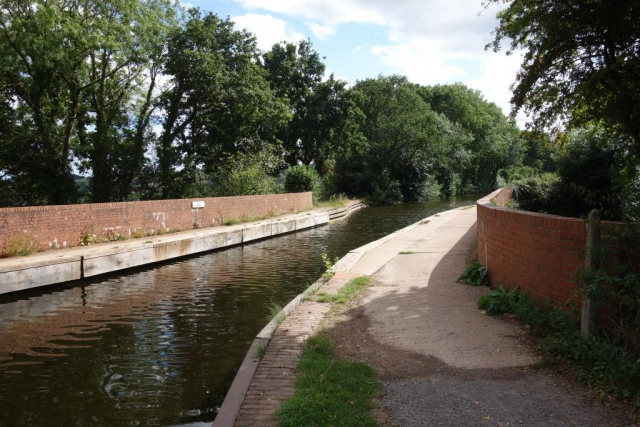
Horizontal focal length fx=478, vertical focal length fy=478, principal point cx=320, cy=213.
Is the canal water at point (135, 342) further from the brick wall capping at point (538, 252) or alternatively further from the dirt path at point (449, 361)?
the brick wall capping at point (538, 252)

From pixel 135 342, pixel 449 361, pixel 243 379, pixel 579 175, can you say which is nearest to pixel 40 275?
pixel 135 342

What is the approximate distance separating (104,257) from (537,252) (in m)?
9.66

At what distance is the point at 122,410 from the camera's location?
15.1 ft

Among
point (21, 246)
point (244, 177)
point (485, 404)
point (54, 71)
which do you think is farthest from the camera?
point (244, 177)

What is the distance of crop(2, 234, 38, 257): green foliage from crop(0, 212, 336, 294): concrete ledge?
0.30m

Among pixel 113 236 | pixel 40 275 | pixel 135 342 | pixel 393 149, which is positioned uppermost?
pixel 393 149

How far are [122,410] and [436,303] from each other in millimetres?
4263

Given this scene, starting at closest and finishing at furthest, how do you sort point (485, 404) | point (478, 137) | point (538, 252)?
point (485, 404) < point (538, 252) < point (478, 137)

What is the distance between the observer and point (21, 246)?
11117 millimetres

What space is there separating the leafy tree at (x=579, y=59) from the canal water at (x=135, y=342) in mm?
6408

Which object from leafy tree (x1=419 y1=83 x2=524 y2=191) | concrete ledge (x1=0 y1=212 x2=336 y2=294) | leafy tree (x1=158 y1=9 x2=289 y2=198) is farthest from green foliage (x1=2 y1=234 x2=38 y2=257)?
leafy tree (x1=419 y1=83 x2=524 y2=191)

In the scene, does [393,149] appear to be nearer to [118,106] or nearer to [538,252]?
[118,106]

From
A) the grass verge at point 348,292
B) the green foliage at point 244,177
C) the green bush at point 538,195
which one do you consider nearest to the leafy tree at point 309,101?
the green foliage at point 244,177

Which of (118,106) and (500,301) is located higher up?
(118,106)
